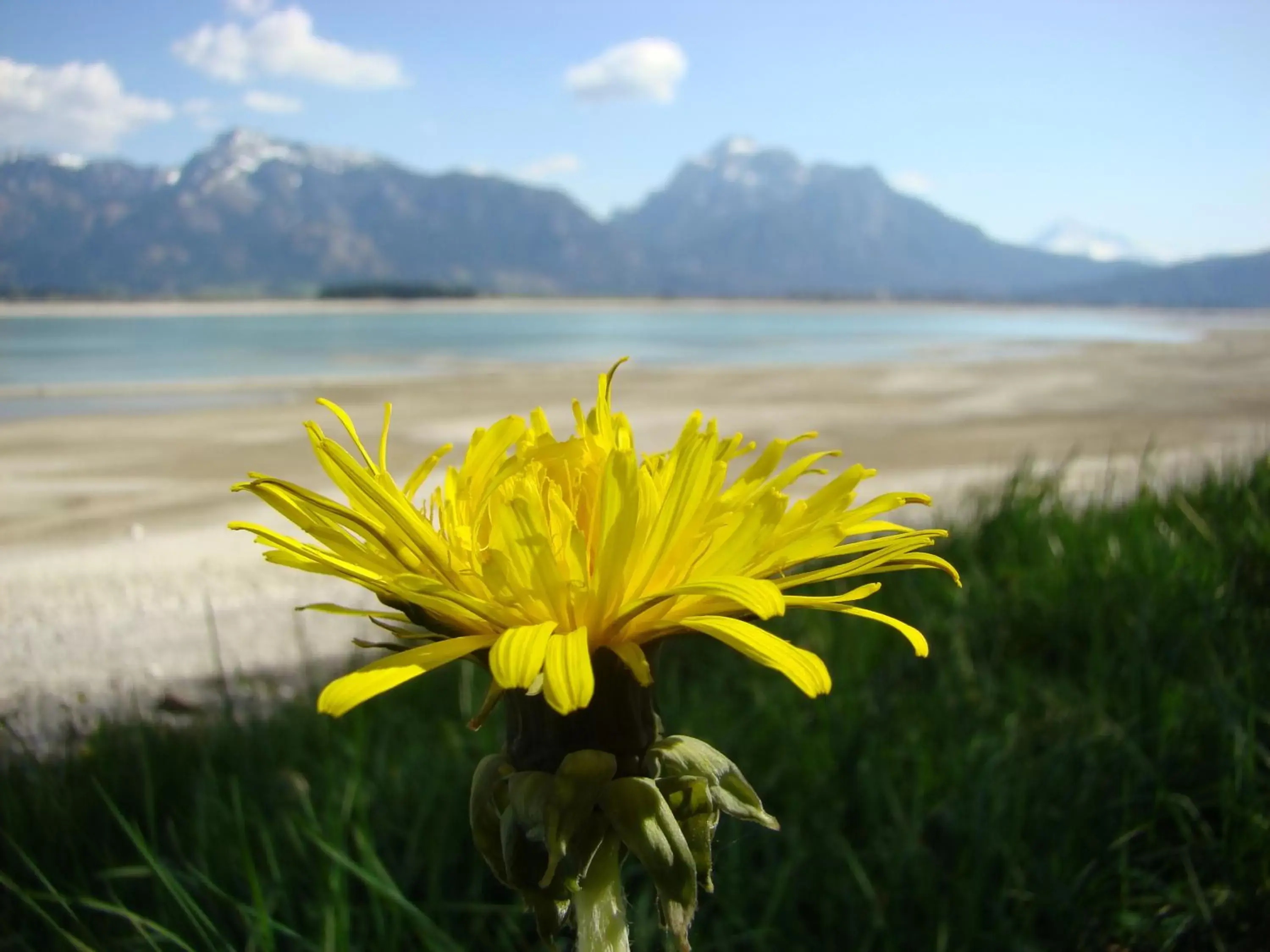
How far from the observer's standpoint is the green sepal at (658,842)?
0.73 m

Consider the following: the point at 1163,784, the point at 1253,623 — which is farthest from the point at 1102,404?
the point at 1163,784

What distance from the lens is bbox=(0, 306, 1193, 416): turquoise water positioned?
15484 millimetres

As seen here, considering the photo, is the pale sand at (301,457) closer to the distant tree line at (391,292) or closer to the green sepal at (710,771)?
the green sepal at (710,771)

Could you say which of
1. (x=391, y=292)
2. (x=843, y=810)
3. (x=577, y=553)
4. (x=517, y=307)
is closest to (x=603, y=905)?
(x=577, y=553)

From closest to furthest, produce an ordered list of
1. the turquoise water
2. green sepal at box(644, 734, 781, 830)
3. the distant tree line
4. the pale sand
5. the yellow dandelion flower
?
the yellow dandelion flower, green sepal at box(644, 734, 781, 830), the pale sand, the turquoise water, the distant tree line

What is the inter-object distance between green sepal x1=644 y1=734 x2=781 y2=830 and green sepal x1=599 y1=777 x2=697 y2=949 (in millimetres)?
51

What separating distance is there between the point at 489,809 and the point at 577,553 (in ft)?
0.78

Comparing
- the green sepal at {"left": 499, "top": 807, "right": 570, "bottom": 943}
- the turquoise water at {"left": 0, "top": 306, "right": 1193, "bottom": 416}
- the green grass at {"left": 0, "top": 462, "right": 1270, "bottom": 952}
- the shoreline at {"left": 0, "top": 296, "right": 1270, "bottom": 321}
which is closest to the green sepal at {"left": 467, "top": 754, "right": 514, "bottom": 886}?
the green sepal at {"left": 499, "top": 807, "right": 570, "bottom": 943}

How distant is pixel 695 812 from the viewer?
0.79m

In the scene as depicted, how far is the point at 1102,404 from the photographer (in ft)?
43.4

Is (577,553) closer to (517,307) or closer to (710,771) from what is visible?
(710,771)

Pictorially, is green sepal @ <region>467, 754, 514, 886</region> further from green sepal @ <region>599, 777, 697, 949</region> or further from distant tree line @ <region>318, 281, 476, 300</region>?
distant tree line @ <region>318, 281, 476, 300</region>

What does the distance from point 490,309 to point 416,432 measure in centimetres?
7636

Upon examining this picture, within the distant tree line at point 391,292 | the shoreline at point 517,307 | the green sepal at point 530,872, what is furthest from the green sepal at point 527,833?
the distant tree line at point 391,292
